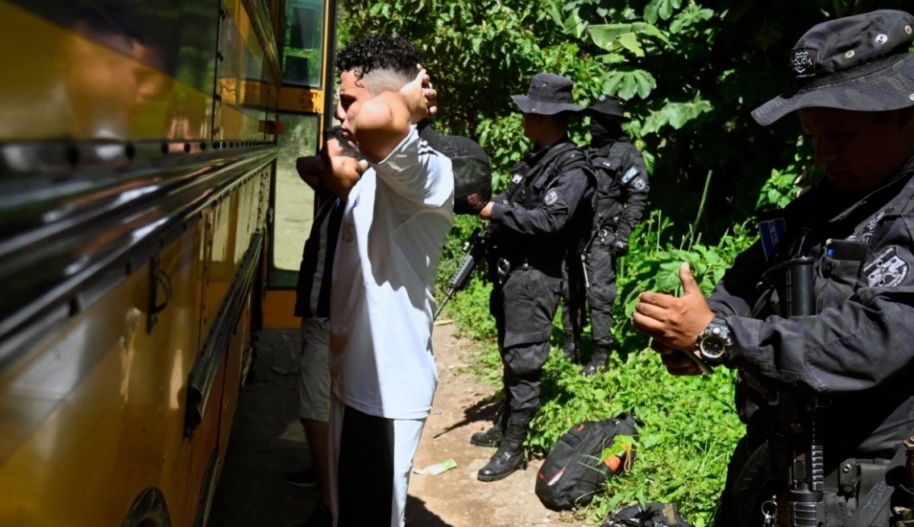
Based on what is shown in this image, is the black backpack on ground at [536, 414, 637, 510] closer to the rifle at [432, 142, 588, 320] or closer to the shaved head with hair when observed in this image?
the rifle at [432, 142, 588, 320]

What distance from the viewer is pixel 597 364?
625 centimetres

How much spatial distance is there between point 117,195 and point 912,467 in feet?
5.74

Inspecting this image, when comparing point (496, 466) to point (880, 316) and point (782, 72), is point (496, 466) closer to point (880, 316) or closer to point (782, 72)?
point (880, 316)

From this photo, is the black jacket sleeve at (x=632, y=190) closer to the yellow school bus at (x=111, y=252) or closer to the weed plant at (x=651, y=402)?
the weed plant at (x=651, y=402)

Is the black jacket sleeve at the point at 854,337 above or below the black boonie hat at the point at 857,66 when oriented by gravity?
below

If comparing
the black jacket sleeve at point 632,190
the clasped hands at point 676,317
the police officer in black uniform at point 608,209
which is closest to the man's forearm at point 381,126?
the clasped hands at point 676,317

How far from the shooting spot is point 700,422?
4.58m

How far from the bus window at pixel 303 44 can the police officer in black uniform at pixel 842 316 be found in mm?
4095

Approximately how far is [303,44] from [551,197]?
2.28 m

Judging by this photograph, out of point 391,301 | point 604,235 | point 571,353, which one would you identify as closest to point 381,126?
point 391,301

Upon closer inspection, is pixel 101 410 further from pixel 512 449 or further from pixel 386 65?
pixel 512 449

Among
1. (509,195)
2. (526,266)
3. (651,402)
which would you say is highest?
(509,195)

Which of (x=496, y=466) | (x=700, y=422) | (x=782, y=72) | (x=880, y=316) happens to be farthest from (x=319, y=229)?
(x=782, y=72)

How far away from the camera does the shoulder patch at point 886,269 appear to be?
1.90m
